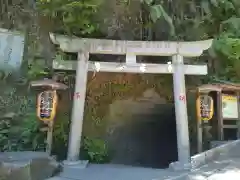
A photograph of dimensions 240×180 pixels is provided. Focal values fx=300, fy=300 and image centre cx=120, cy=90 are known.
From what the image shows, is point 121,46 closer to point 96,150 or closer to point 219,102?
point 96,150

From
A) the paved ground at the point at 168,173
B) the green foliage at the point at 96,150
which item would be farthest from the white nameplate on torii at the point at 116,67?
the paved ground at the point at 168,173

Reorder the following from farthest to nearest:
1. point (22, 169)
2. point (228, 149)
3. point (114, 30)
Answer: point (114, 30) → point (228, 149) → point (22, 169)

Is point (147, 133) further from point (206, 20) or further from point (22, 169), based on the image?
point (22, 169)

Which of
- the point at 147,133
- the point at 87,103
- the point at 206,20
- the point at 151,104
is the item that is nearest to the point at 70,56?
the point at 87,103

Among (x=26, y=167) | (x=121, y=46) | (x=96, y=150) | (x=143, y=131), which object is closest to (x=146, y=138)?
(x=143, y=131)

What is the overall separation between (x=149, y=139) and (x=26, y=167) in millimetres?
4669

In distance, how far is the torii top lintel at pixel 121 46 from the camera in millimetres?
7191

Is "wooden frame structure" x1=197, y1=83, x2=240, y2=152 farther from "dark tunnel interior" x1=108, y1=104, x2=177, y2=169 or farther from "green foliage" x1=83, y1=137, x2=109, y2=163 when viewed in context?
"green foliage" x1=83, y1=137, x2=109, y2=163

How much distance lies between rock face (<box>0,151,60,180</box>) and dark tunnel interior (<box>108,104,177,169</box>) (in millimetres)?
3049

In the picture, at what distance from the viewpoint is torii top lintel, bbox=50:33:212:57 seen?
7.19 meters

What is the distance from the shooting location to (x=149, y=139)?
29.9ft

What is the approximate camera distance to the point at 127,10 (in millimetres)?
8539

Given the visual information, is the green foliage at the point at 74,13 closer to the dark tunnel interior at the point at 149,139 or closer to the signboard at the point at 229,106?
the dark tunnel interior at the point at 149,139

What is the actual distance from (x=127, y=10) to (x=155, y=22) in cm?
94
